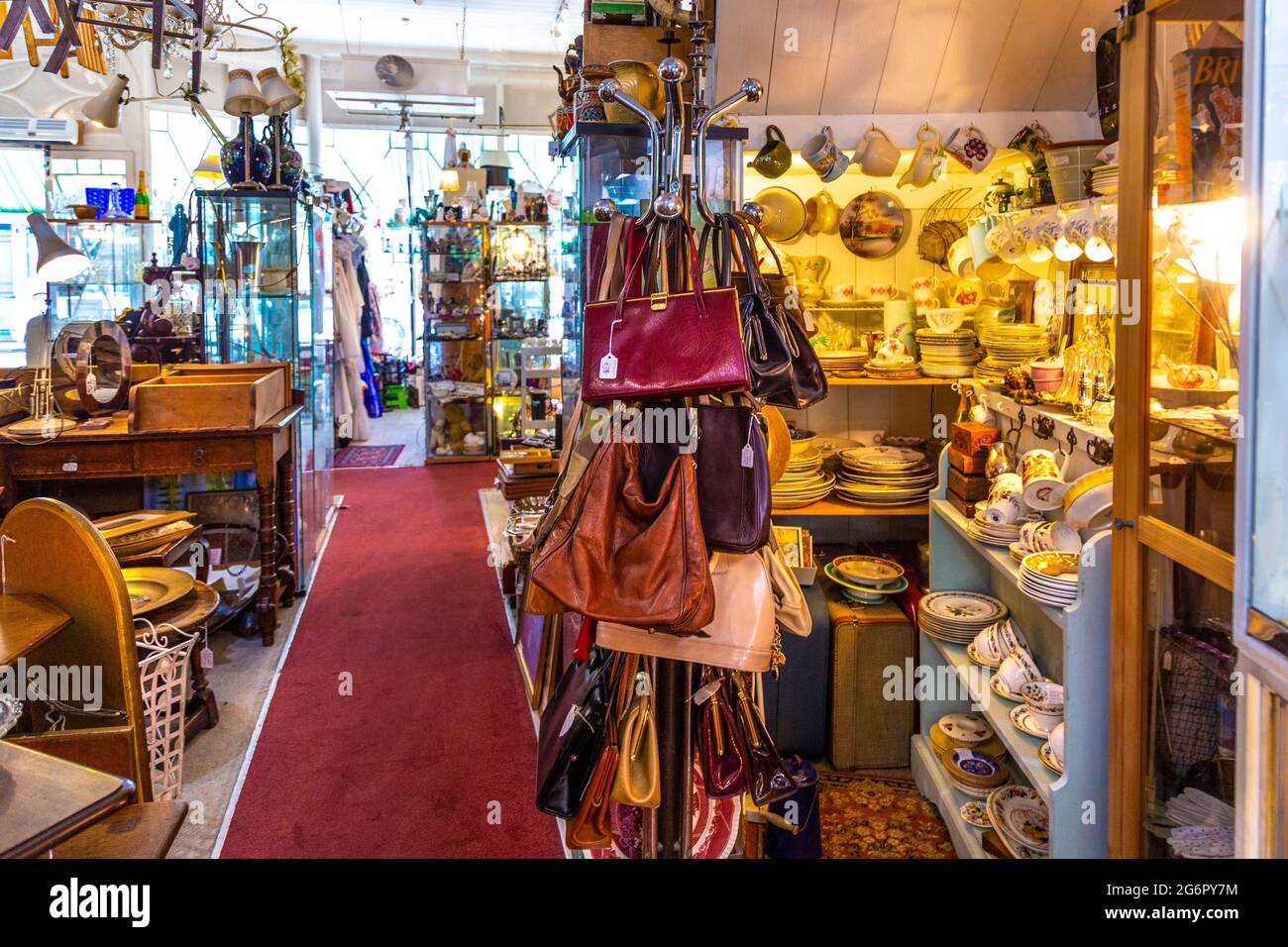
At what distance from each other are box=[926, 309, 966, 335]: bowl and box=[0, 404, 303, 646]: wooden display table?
9.02ft

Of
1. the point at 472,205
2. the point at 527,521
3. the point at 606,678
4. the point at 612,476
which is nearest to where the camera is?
the point at 612,476

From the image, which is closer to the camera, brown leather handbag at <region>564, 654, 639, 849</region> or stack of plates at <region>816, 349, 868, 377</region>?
brown leather handbag at <region>564, 654, 639, 849</region>

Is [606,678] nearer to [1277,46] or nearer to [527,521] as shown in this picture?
[1277,46]

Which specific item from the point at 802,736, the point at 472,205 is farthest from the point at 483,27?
the point at 802,736

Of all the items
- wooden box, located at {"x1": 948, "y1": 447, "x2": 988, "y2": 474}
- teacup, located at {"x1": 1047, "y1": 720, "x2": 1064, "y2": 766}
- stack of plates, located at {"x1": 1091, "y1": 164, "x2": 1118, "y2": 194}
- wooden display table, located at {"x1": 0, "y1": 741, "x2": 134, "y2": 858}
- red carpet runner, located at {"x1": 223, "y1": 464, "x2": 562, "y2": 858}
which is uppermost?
stack of plates, located at {"x1": 1091, "y1": 164, "x2": 1118, "y2": 194}

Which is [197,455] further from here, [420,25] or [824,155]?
[420,25]

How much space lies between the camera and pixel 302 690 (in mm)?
4125

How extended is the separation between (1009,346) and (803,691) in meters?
1.30

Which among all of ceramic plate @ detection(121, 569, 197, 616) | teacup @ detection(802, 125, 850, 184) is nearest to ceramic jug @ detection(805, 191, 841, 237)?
teacup @ detection(802, 125, 850, 184)

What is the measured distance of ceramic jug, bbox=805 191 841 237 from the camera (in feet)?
13.4

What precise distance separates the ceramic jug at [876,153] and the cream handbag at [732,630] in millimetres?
1875

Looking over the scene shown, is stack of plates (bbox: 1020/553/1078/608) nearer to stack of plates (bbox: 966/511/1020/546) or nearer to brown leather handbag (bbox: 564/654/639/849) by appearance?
stack of plates (bbox: 966/511/1020/546)
